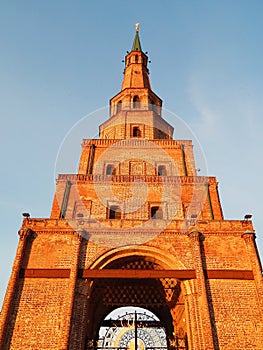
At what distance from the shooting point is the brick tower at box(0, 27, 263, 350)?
12889 mm

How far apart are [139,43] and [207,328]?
33.8m

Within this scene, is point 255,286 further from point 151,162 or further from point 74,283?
point 151,162

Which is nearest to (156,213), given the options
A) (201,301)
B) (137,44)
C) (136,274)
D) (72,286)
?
(136,274)

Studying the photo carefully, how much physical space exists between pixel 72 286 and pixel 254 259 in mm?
7726

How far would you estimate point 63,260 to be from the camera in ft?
48.2

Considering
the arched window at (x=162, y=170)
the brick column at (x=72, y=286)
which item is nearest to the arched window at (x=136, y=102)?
the arched window at (x=162, y=170)

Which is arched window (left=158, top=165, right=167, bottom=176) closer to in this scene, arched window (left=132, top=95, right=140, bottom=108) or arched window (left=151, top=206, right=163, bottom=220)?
arched window (left=151, top=206, right=163, bottom=220)

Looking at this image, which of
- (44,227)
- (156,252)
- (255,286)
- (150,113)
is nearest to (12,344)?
(44,227)

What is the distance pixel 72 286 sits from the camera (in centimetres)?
1357

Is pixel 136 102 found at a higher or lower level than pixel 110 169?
higher

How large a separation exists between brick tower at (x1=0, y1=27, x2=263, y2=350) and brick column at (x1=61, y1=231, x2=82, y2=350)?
38 mm

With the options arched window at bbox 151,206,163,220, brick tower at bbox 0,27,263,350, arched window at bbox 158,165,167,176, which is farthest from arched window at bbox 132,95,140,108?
arched window at bbox 151,206,163,220

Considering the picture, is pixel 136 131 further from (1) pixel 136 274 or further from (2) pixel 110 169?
(1) pixel 136 274

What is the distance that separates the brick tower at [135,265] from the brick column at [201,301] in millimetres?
37
